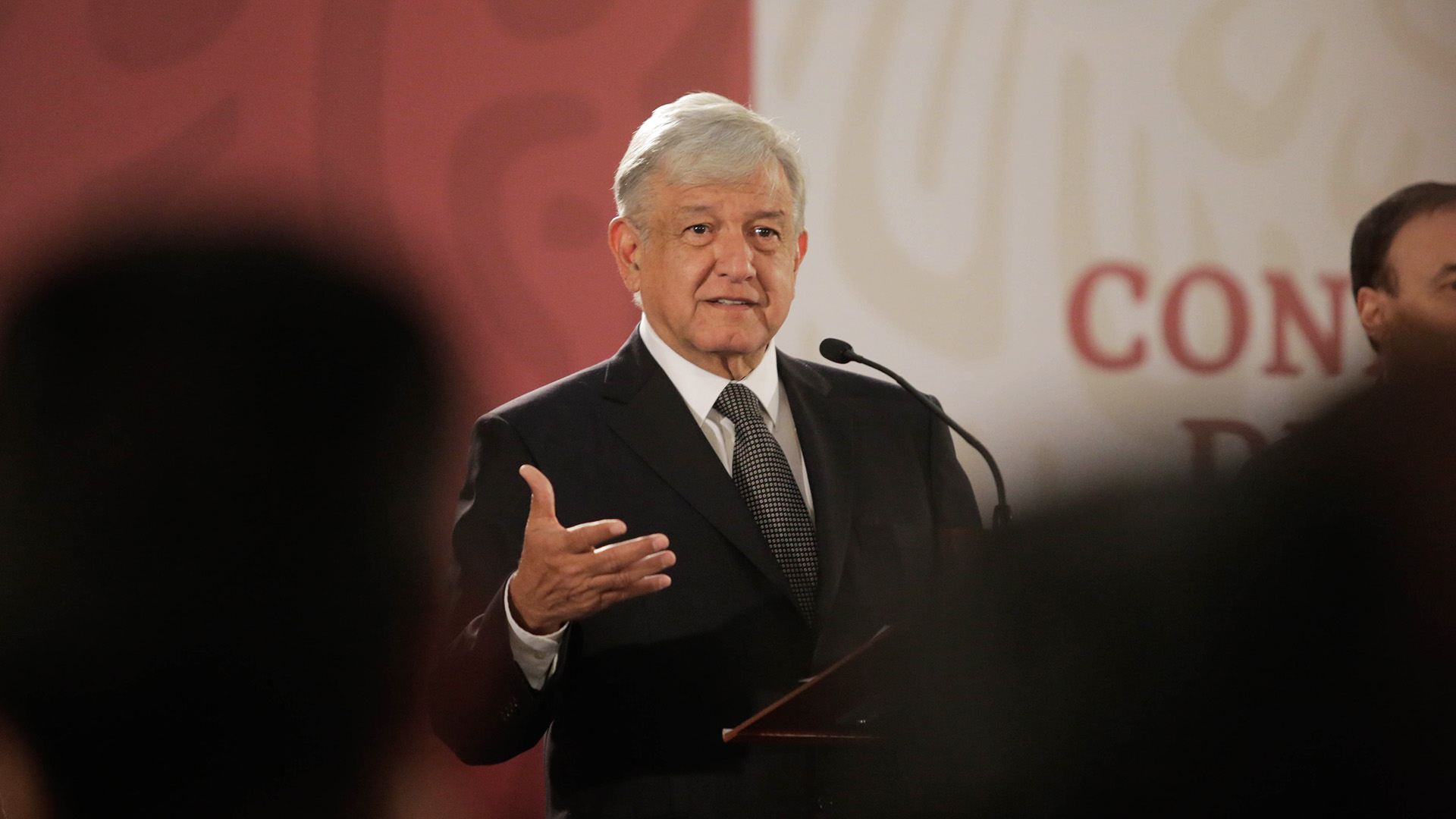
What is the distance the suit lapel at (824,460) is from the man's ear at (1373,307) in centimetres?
93

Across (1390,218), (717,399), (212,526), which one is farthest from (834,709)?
(1390,218)

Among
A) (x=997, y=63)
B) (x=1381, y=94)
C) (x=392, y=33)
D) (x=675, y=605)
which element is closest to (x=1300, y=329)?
(x=1381, y=94)

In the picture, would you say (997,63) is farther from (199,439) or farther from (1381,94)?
(199,439)

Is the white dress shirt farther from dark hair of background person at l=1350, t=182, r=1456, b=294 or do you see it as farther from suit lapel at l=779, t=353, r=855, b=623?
dark hair of background person at l=1350, t=182, r=1456, b=294

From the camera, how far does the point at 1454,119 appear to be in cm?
308

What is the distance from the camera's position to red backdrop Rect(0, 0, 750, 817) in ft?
7.18

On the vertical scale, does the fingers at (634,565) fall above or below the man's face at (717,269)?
below

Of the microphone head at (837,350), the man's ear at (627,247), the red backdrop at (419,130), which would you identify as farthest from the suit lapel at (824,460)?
the red backdrop at (419,130)

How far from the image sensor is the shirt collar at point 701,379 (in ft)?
5.61

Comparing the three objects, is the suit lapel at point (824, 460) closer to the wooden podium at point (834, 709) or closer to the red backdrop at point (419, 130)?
the wooden podium at point (834, 709)

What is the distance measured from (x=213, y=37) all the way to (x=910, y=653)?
7.49ft

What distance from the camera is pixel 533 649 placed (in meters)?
1.37

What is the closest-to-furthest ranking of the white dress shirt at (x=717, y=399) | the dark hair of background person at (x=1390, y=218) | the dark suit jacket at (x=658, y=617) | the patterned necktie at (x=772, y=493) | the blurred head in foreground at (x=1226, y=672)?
1. the blurred head in foreground at (x=1226, y=672)
2. the dark suit jacket at (x=658, y=617)
3. the patterned necktie at (x=772, y=493)
4. the white dress shirt at (x=717, y=399)
5. the dark hair of background person at (x=1390, y=218)

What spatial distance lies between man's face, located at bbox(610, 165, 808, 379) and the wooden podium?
0.77 m
